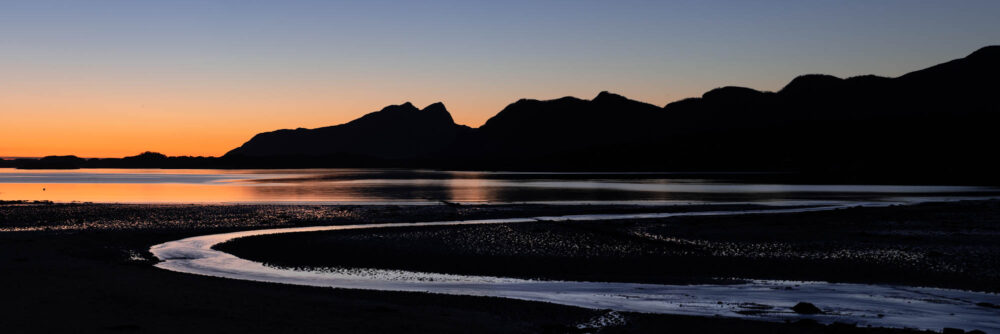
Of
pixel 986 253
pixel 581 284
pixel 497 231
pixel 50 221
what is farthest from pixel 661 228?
pixel 50 221

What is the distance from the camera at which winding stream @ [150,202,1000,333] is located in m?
14.3

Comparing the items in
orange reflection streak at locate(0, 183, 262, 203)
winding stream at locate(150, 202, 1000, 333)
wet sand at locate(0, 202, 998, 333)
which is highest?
orange reflection streak at locate(0, 183, 262, 203)

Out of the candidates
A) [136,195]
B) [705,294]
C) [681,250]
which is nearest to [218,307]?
[705,294]

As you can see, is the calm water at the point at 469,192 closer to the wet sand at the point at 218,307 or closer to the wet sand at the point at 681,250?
the wet sand at the point at 681,250

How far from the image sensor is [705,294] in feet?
55.9

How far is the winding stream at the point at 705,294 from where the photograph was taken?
14.3 meters

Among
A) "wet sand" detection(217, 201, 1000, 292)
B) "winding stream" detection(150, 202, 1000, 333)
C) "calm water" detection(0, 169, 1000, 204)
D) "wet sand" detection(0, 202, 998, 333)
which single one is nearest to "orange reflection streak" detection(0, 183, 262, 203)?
"calm water" detection(0, 169, 1000, 204)

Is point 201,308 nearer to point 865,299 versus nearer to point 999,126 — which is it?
point 865,299

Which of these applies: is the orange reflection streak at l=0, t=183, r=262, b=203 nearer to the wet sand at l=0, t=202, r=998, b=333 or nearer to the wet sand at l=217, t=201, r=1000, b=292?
the wet sand at l=217, t=201, r=1000, b=292

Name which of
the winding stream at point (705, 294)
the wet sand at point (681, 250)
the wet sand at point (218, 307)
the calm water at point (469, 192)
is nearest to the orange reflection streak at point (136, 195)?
the calm water at point (469, 192)

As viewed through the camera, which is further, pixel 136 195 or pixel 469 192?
pixel 469 192

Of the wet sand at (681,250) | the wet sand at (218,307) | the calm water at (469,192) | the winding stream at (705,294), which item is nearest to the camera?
the wet sand at (218,307)

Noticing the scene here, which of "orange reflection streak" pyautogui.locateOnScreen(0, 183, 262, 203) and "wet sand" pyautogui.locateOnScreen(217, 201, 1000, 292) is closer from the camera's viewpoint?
"wet sand" pyautogui.locateOnScreen(217, 201, 1000, 292)

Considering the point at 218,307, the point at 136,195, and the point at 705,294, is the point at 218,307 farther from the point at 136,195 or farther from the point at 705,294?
the point at 136,195
